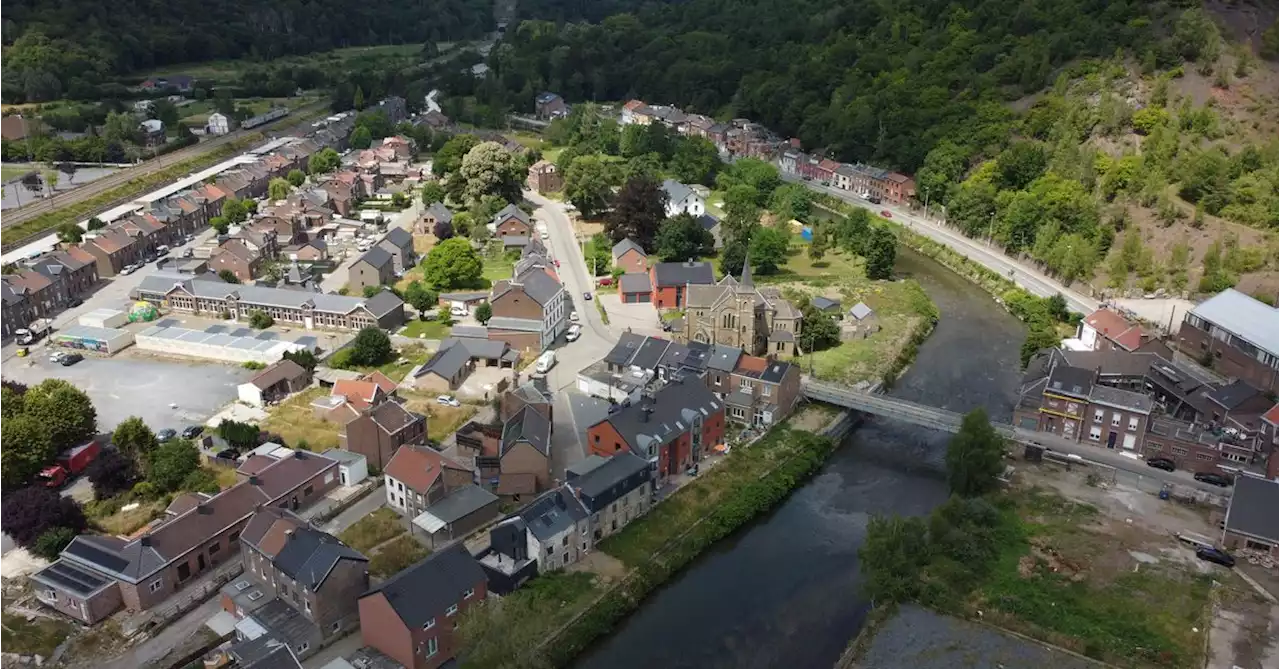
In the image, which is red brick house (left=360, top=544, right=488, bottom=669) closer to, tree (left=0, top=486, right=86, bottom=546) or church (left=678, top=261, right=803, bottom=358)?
tree (left=0, top=486, right=86, bottom=546)

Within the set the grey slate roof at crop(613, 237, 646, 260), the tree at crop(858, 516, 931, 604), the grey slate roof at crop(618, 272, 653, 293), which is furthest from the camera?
the grey slate roof at crop(613, 237, 646, 260)

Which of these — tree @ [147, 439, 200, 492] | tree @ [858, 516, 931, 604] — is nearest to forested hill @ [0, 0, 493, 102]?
tree @ [147, 439, 200, 492]

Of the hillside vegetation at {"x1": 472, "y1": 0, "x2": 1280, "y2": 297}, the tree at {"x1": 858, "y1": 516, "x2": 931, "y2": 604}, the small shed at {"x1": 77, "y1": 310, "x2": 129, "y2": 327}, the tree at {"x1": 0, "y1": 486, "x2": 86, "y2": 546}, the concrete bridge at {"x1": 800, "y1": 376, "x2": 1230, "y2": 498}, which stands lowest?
the tree at {"x1": 0, "y1": 486, "x2": 86, "y2": 546}

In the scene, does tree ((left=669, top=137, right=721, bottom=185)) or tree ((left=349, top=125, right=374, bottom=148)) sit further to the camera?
tree ((left=349, top=125, right=374, bottom=148))

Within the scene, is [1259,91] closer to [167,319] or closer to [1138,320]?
[1138,320]

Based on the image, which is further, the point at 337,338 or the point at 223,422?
the point at 337,338

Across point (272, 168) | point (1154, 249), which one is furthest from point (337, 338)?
point (1154, 249)

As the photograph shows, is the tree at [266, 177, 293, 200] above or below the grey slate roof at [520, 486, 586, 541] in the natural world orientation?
above

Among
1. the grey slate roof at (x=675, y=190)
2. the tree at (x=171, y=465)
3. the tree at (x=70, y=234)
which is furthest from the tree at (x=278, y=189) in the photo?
the tree at (x=171, y=465)
